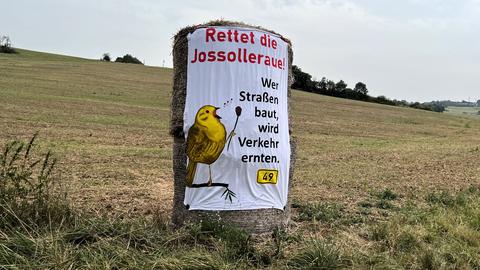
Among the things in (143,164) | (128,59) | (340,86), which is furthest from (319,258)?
(128,59)

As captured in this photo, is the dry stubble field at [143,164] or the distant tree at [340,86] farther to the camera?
the distant tree at [340,86]

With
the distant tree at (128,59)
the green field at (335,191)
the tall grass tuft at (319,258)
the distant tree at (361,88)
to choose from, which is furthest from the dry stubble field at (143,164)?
the distant tree at (128,59)

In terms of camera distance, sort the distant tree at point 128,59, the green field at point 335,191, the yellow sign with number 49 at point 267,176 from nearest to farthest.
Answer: the green field at point 335,191 < the yellow sign with number 49 at point 267,176 < the distant tree at point 128,59

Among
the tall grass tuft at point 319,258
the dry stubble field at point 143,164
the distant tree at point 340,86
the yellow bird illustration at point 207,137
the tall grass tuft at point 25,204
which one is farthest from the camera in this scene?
the distant tree at point 340,86

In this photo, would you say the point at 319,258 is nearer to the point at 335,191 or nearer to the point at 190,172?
the point at 190,172

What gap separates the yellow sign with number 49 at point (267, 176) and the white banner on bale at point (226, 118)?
0.01 metres

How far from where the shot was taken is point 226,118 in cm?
518

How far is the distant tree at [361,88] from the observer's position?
8019 cm

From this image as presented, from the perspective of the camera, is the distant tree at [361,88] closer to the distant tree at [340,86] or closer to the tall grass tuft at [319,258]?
the distant tree at [340,86]

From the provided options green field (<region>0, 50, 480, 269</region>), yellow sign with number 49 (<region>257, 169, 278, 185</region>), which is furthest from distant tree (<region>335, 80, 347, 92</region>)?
yellow sign with number 49 (<region>257, 169, 278, 185</region>)

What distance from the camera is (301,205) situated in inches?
275

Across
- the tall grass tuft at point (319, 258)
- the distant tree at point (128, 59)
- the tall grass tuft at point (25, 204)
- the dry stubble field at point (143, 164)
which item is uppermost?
the distant tree at point (128, 59)

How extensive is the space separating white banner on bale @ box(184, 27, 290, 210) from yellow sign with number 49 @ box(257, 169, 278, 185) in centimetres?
1

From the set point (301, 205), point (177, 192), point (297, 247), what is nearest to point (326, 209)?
point (301, 205)
